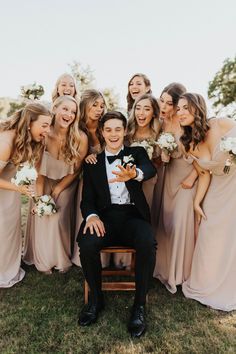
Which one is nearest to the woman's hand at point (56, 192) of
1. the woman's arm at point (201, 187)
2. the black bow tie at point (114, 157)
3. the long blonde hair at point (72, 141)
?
the long blonde hair at point (72, 141)

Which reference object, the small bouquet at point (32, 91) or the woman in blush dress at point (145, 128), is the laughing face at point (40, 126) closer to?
the woman in blush dress at point (145, 128)

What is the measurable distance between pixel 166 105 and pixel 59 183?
6.65 ft

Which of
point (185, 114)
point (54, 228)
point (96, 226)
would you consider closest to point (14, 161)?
point (54, 228)

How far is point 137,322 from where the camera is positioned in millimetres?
3859

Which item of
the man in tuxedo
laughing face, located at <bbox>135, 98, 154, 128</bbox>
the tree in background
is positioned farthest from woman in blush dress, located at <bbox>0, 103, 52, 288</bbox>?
the tree in background

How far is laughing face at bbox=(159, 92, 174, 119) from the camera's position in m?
5.17

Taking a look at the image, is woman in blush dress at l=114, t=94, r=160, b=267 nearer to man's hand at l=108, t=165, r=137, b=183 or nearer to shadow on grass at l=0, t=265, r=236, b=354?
man's hand at l=108, t=165, r=137, b=183

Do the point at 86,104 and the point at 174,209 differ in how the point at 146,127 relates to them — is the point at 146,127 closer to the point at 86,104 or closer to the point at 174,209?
the point at 86,104

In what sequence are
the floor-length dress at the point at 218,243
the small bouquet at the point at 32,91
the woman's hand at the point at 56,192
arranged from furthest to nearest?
the small bouquet at the point at 32,91 < the woman's hand at the point at 56,192 < the floor-length dress at the point at 218,243

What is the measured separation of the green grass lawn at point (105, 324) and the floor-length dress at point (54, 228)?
487 mm

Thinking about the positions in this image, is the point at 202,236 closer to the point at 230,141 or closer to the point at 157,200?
the point at 157,200

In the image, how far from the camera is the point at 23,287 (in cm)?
488

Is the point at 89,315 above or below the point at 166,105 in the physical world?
below

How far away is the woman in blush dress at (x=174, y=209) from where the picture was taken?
4.88 metres
